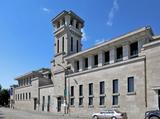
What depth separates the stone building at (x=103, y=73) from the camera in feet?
130

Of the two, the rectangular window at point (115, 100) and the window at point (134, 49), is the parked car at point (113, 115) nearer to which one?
the rectangular window at point (115, 100)

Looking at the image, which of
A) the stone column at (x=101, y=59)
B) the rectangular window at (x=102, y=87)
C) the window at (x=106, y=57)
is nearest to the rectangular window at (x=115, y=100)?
the rectangular window at (x=102, y=87)

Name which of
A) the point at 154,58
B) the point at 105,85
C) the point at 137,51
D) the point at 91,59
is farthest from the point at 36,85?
the point at 154,58

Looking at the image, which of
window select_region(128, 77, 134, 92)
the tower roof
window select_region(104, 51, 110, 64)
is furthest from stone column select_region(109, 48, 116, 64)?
the tower roof

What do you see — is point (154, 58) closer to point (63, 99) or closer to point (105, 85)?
point (105, 85)

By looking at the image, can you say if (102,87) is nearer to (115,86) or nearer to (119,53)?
(115,86)

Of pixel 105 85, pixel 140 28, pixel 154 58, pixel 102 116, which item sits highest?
pixel 140 28

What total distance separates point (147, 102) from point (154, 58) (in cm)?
561

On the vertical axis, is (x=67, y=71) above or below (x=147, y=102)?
above

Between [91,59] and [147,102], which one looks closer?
[147,102]

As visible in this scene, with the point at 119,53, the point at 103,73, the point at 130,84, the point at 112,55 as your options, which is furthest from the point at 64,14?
the point at 130,84

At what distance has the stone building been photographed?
130 ft

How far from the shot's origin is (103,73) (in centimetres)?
4859

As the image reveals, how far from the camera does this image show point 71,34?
216 feet
